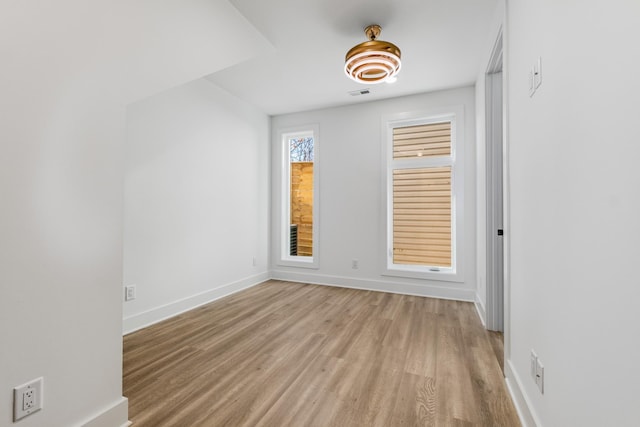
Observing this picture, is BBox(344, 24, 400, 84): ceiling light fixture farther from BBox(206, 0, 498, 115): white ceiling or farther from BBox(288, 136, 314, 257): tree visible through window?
BBox(288, 136, 314, 257): tree visible through window

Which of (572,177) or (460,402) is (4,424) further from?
(572,177)

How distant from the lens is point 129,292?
A: 2531 mm

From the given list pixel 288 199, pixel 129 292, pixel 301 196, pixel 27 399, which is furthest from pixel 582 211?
pixel 288 199

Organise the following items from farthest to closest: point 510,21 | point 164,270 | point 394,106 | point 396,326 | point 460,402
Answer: point 394,106 < point 164,270 < point 396,326 < point 510,21 < point 460,402

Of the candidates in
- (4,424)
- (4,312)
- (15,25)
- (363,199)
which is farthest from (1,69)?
(363,199)

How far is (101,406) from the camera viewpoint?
1.33m

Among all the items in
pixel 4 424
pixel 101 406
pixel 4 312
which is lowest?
pixel 101 406

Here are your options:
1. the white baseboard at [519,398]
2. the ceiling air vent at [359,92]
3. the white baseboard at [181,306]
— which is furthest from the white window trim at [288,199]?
the white baseboard at [519,398]

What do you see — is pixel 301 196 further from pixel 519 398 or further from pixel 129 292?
pixel 519 398

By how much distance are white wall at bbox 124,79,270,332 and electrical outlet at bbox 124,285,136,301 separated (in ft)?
0.13

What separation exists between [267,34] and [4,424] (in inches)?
107

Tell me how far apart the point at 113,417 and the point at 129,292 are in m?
1.37

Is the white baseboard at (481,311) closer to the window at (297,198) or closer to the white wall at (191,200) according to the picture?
the window at (297,198)

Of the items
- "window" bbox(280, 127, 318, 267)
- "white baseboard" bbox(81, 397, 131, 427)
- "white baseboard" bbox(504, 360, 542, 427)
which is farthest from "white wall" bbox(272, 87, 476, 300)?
"white baseboard" bbox(81, 397, 131, 427)
